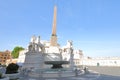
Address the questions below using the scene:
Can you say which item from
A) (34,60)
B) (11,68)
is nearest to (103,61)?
(34,60)

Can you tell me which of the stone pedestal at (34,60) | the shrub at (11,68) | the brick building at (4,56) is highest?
the brick building at (4,56)

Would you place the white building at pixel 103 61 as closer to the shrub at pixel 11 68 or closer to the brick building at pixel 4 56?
the brick building at pixel 4 56

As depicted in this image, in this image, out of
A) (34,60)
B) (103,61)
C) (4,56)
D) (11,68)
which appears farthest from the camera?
(4,56)

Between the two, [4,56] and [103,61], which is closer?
[103,61]

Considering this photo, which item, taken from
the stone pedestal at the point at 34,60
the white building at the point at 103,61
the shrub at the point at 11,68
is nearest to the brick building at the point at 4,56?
the white building at the point at 103,61

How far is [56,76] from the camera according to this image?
17.9 meters

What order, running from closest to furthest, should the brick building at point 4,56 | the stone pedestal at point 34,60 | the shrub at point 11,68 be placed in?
1. the shrub at point 11,68
2. the stone pedestal at point 34,60
3. the brick building at point 4,56

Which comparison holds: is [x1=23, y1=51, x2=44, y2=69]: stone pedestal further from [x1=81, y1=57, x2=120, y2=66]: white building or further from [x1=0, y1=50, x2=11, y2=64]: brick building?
[x1=0, y1=50, x2=11, y2=64]: brick building

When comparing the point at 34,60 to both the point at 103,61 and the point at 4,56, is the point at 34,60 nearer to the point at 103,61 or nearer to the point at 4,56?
the point at 103,61

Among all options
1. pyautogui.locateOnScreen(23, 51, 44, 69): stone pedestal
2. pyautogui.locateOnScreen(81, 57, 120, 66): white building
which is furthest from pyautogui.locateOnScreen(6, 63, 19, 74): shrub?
pyautogui.locateOnScreen(81, 57, 120, 66): white building

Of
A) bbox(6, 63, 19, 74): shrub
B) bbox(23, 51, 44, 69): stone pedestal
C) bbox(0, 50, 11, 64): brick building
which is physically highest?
bbox(0, 50, 11, 64): brick building

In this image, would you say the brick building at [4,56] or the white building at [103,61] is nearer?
the white building at [103,61]

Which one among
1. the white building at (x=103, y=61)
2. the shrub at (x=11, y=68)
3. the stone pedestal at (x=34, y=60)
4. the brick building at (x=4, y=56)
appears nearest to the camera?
the shrub at (x=11, y=68)

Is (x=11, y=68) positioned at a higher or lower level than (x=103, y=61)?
lower
